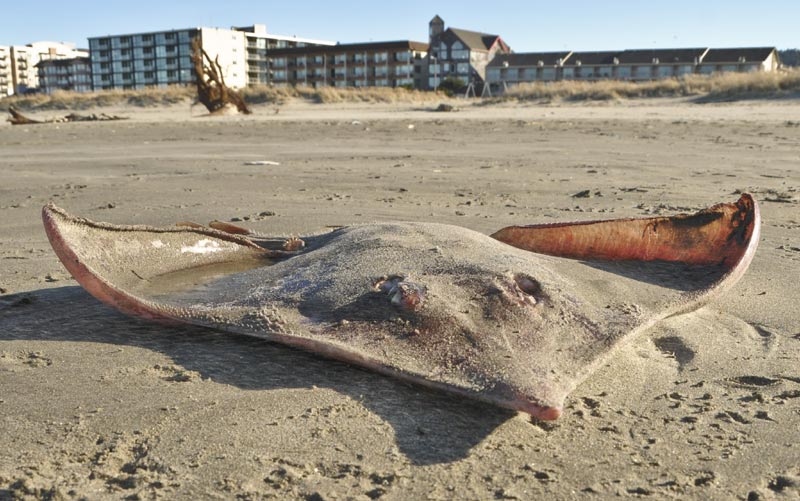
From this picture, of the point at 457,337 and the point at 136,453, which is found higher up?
the point at 457,337

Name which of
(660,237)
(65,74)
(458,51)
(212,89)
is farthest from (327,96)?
(65,74)

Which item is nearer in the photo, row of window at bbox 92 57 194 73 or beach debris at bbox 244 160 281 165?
beach debris at bbox 244 160 281 165

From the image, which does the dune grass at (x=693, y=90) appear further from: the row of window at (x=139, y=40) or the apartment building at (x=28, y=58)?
the apartment building at (x=28, y=58)

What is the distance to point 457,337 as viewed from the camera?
219 centimetres

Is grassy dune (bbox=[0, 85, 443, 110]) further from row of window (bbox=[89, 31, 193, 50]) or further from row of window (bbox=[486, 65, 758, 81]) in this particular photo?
row of window (bbox=[89, 31, 193, 50])

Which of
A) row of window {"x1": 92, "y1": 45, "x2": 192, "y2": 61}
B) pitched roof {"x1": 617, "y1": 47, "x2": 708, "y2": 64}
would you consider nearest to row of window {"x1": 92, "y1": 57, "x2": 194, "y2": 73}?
row of window {"x1": 92, "y1": 45, "x2": 192, "y2": 61}

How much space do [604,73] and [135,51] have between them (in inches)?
2481

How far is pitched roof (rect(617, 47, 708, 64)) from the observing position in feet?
208

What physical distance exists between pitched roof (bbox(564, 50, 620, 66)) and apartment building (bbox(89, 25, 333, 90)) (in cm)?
4170

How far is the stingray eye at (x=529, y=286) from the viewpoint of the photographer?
2.40 metres

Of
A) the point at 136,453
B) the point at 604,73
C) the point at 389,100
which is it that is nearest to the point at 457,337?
the point at 136,453

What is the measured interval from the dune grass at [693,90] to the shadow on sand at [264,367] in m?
23.1

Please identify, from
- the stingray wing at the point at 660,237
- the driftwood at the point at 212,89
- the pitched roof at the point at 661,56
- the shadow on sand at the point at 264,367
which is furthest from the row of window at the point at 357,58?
the shadow on sand at the point at 264,367

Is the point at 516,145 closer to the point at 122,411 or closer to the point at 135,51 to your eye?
the point at 122,411
